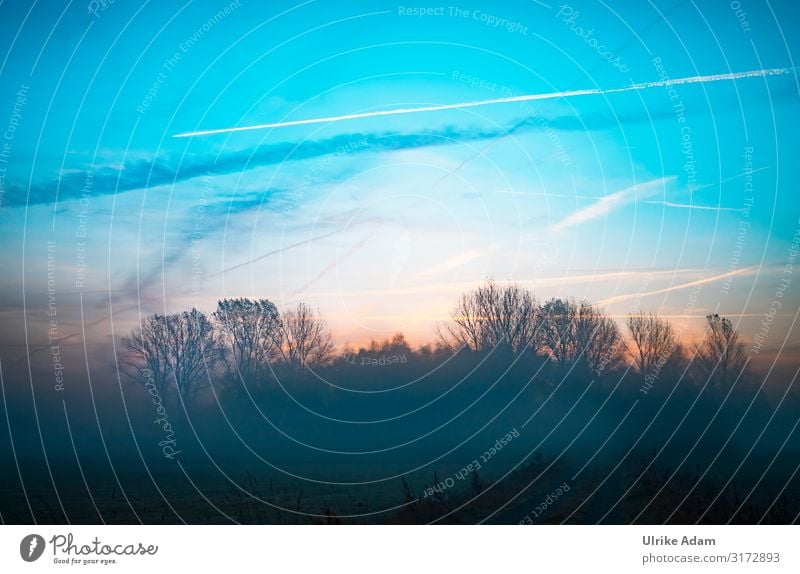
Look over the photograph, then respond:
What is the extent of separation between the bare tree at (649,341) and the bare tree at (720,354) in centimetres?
84

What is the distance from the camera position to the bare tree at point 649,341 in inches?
878

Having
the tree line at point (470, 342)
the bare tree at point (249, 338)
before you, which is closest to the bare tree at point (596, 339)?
the tree line at point (470, 342)

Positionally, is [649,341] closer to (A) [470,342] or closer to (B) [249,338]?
(A) [470,342]

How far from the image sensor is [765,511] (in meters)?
17.9

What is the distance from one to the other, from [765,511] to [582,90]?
1037cm

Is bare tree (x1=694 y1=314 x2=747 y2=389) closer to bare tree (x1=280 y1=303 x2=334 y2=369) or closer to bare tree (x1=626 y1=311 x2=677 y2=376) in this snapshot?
bare tree (x1=626 y1=311 x2=677 y2=376)

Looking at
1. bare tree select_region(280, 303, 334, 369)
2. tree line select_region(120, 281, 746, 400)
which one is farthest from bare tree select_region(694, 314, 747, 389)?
bare tree select_region(280, 303, 334, 369)

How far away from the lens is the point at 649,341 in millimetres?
23094

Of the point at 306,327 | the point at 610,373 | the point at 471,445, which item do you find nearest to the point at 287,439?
the point at 306,327

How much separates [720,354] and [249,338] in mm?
13582

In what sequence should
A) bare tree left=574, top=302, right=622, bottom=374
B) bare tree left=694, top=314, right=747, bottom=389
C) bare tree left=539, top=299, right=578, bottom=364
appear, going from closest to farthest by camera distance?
bare tree left=694, top=314, right=747, bottom=389 < bare tree left=574, top=302, right=622, bottom=374 < bare tree left=539, top=299, right=578, bottom=364

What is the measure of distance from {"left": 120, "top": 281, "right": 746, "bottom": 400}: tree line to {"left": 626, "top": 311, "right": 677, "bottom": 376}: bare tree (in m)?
0.03

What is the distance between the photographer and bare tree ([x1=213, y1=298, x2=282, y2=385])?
77.9 ft
